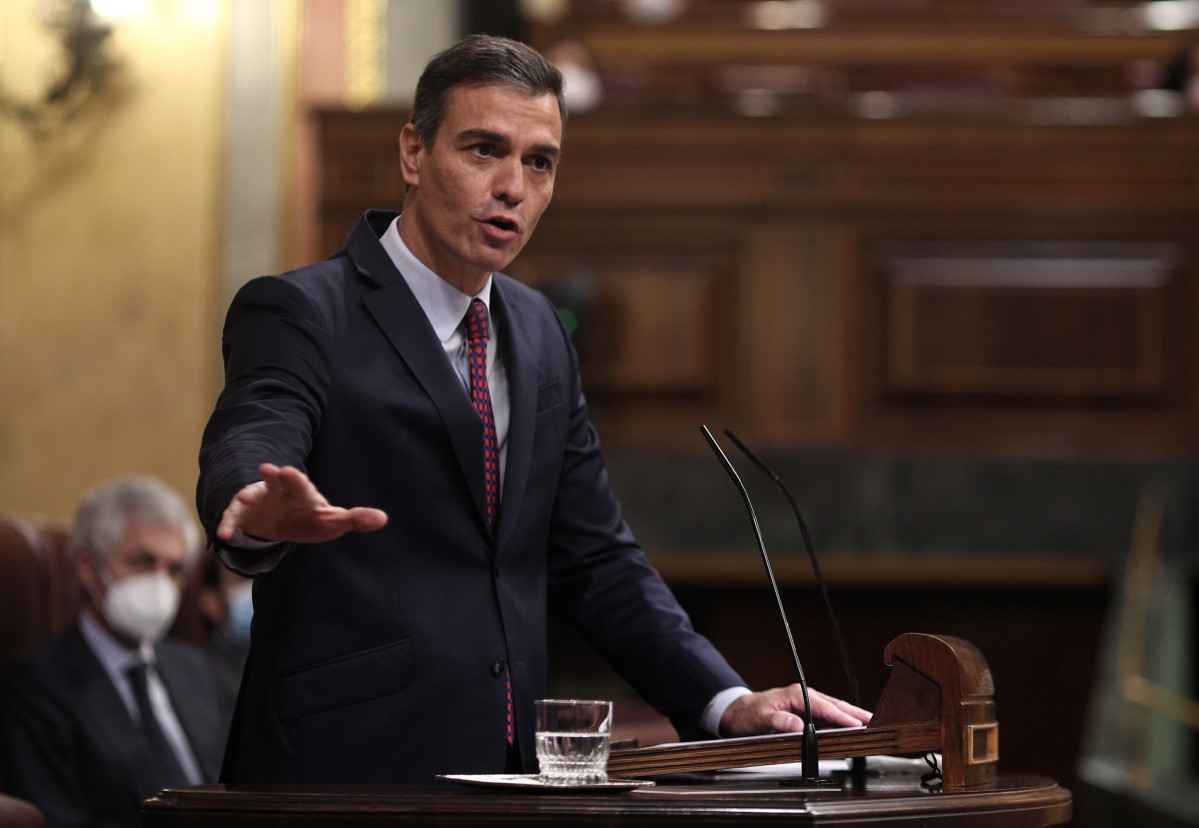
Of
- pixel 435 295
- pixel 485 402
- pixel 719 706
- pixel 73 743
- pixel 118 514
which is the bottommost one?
pixel 73 743

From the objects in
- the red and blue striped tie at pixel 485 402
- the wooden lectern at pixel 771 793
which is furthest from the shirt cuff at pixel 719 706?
the red and blue striped tie at pixel 485 402

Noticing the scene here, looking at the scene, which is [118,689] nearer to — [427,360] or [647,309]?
[427,360]

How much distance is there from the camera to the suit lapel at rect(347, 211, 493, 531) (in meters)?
1.54

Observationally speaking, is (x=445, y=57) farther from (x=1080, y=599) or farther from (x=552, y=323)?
(x=1080, y=599)

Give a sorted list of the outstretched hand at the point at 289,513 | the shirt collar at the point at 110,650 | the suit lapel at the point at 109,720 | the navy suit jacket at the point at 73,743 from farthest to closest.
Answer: the shirt collar at the point at 110,650
the suit lapel at the point at 109,720
the navy suit jacket at the point at 73,743
the outstretched hand at the point at 289,513

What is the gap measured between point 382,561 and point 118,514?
1692 millimetres

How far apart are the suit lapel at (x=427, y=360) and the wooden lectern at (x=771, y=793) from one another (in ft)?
1.05

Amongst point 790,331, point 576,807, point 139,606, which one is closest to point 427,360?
point 576,807

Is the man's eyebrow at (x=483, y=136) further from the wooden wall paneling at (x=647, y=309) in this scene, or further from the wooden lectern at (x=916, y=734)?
the wooden wall paneling at (x=647, y=309)

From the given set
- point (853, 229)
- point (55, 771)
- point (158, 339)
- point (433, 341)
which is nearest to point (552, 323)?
point (433, 341)

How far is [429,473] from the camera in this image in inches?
60.2

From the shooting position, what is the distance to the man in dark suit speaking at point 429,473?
146 centimetres

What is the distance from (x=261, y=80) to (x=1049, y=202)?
2733mm

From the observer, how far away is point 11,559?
2.87 m
